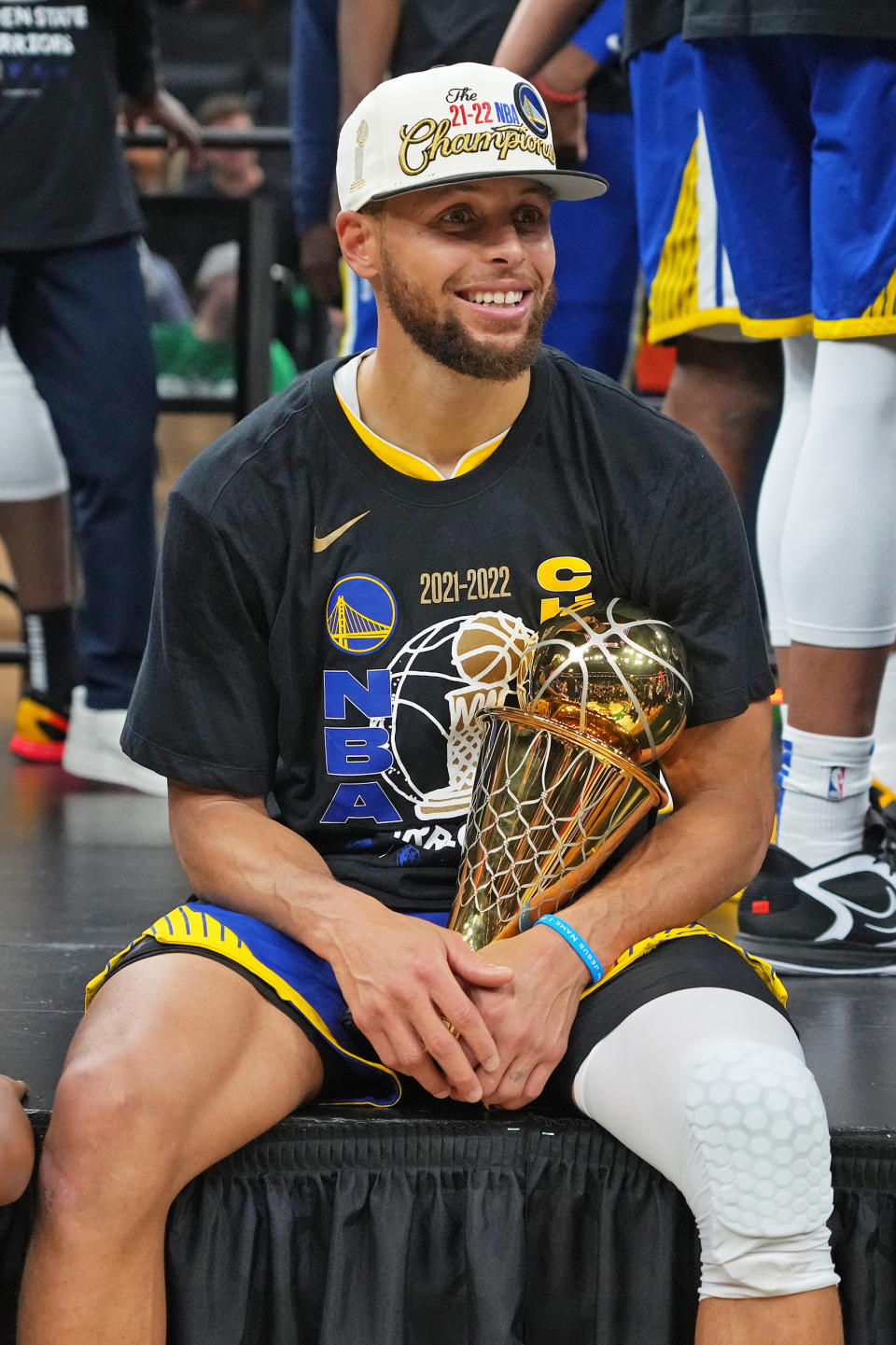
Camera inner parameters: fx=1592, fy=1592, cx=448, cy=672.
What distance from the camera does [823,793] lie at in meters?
1.80

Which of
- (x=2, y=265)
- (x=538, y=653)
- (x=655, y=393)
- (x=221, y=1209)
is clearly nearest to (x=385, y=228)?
(x=538, y=653)

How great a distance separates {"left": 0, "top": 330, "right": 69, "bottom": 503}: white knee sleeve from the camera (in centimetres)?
298

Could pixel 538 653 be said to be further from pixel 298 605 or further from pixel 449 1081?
pixel 449 1081

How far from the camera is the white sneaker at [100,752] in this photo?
275cm

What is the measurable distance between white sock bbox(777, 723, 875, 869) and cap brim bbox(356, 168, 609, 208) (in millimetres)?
672

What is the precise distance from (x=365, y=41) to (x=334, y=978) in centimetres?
163

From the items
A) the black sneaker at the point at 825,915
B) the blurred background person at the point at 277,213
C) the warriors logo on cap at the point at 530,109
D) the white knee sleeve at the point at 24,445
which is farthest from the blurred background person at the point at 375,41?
the black sneaker at the point at 825,915

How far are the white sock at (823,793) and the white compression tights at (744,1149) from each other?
616 mm

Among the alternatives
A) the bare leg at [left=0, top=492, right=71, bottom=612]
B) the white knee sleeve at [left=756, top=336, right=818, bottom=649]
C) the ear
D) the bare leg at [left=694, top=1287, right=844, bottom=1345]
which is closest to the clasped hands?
the bare leg at [left=694, top=1287, right=844, bottom=1345]

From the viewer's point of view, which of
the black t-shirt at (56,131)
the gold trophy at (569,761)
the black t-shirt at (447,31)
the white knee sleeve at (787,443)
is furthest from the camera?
the black t-shirt at (56,131)

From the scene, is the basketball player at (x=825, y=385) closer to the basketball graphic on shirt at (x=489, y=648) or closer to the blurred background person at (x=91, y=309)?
the basketball graphic on shirt at (x=489, y=648)

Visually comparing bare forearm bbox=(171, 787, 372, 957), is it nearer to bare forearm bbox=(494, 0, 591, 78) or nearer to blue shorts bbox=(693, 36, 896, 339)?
blue shorts bbox=(693, 36, 896, 339)

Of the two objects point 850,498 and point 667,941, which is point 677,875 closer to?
point 667,941

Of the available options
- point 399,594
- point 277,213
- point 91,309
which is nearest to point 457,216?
point 399,594
